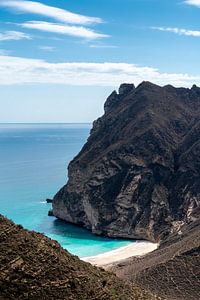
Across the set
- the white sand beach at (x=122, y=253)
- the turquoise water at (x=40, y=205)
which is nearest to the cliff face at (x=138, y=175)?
the turquoise water at (x=40, y=205)

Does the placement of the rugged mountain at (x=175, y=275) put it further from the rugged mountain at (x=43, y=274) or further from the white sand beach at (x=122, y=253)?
the rugged mountain at (x=43, y=274)

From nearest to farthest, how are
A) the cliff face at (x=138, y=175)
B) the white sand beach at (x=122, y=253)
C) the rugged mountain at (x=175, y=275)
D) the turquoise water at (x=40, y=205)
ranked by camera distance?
the rugged mountain at (x=175, y=275) < the white sand beach at (x=122, y=253) < the turquoise water at (x=40, y=205) < the cliff face at (x=138, y=175)

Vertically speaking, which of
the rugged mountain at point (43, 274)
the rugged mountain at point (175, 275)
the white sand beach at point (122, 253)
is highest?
the rugged mountain at point (43, 274)

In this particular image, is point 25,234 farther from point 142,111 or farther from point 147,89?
point 147,89

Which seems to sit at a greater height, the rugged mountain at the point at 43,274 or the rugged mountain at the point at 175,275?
the rugged mountain at the point at 43,274

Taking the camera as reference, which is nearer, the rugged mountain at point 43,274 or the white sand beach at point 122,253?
the rugged mountain at point 43,274

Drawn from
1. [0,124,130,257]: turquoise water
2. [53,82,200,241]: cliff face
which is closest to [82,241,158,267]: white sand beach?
[0,124,130,257]: turquoise water

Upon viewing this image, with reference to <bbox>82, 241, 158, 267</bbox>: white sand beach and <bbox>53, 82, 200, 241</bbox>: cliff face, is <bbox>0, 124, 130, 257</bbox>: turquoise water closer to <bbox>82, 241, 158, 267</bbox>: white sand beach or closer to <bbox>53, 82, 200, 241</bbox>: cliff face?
<bbox>82, 241, 158, 267</bbox>: white sand beach
